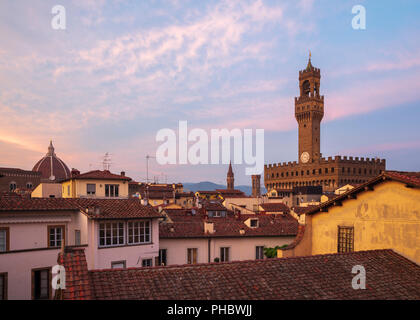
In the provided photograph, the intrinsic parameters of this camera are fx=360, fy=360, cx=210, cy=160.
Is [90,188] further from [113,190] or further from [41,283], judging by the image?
[41,283]

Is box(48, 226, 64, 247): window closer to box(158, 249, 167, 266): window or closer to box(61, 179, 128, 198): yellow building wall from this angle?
box(158, 249, 167, 266): window

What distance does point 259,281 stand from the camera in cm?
1216

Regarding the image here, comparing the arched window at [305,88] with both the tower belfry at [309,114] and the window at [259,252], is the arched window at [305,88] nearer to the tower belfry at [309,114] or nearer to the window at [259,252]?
the tower belfry at [309,114]

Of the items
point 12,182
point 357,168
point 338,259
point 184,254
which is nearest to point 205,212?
point 184,254

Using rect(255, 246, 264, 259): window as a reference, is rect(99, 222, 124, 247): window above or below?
above

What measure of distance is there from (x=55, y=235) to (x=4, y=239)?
340cm

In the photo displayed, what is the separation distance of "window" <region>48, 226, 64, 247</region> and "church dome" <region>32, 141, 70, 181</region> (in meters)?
102

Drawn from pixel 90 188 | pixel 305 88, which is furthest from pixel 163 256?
pixel 305 88

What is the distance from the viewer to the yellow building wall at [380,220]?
1536 centimetres

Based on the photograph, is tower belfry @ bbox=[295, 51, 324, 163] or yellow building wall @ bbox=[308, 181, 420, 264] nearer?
yellow building wall @ bbox=[308, 181, 420, 264]

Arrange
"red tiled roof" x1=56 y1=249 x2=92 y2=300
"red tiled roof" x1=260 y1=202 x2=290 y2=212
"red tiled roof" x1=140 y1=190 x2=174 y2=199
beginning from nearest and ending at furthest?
"red tiled roof" x1=56 y1=249 x2=92 y2=300 < "red tiled roof" x1=260 y1=202 x2=290 y2=212 < "red tiled roof" x1=140 y1=190 x2=174 y2=199

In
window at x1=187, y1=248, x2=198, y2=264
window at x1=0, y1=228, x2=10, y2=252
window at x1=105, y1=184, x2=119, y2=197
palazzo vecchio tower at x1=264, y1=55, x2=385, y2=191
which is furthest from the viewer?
palazzo vecchio tower at x1=264, y1=55, x2=385, y2=191

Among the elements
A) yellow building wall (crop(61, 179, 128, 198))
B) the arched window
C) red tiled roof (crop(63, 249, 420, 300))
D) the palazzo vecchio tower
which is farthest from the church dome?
red tiled roof (crop(63, 249, 420, 300))

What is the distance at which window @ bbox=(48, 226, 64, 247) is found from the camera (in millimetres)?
26055
